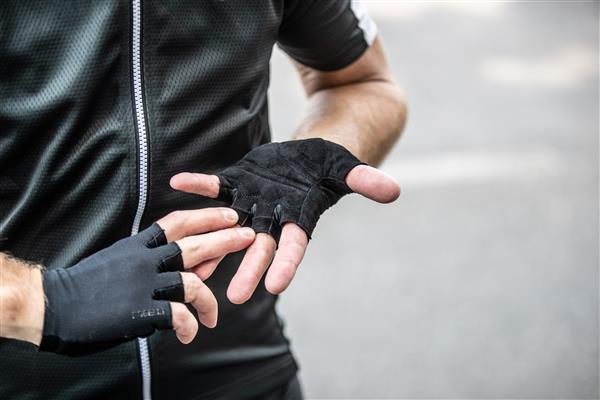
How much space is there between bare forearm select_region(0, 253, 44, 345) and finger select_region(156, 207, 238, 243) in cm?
21

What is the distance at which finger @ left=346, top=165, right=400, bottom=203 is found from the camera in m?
1.31

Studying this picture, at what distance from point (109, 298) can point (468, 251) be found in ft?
10.5

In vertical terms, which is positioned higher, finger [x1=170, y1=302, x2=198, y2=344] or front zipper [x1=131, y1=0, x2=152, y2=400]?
front zipper [x1=131, y1=0, x2=152, y2=400]

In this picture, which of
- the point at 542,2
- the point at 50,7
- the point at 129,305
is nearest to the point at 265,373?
the point at 129,305

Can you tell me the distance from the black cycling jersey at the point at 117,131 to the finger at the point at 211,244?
0.14m

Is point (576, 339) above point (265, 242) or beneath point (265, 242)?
beneath

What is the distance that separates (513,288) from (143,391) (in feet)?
9.29

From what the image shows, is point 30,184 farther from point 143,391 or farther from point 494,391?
point 494,391

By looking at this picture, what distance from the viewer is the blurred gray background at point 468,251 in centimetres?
349

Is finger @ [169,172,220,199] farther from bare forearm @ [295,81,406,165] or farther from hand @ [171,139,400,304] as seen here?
bare forearm @ [295,81,406,165]

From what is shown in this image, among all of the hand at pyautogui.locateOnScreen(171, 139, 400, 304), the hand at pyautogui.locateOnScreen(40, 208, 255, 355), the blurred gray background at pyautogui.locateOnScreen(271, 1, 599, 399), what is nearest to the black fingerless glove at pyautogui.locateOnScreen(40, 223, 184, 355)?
the hand at pyautogui.locateOnScreen(40, 208, 255, 355)

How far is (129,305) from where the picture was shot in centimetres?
113

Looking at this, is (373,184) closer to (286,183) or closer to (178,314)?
(286,183)

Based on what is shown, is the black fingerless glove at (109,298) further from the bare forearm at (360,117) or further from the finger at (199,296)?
the bare forearm at (360,117)
